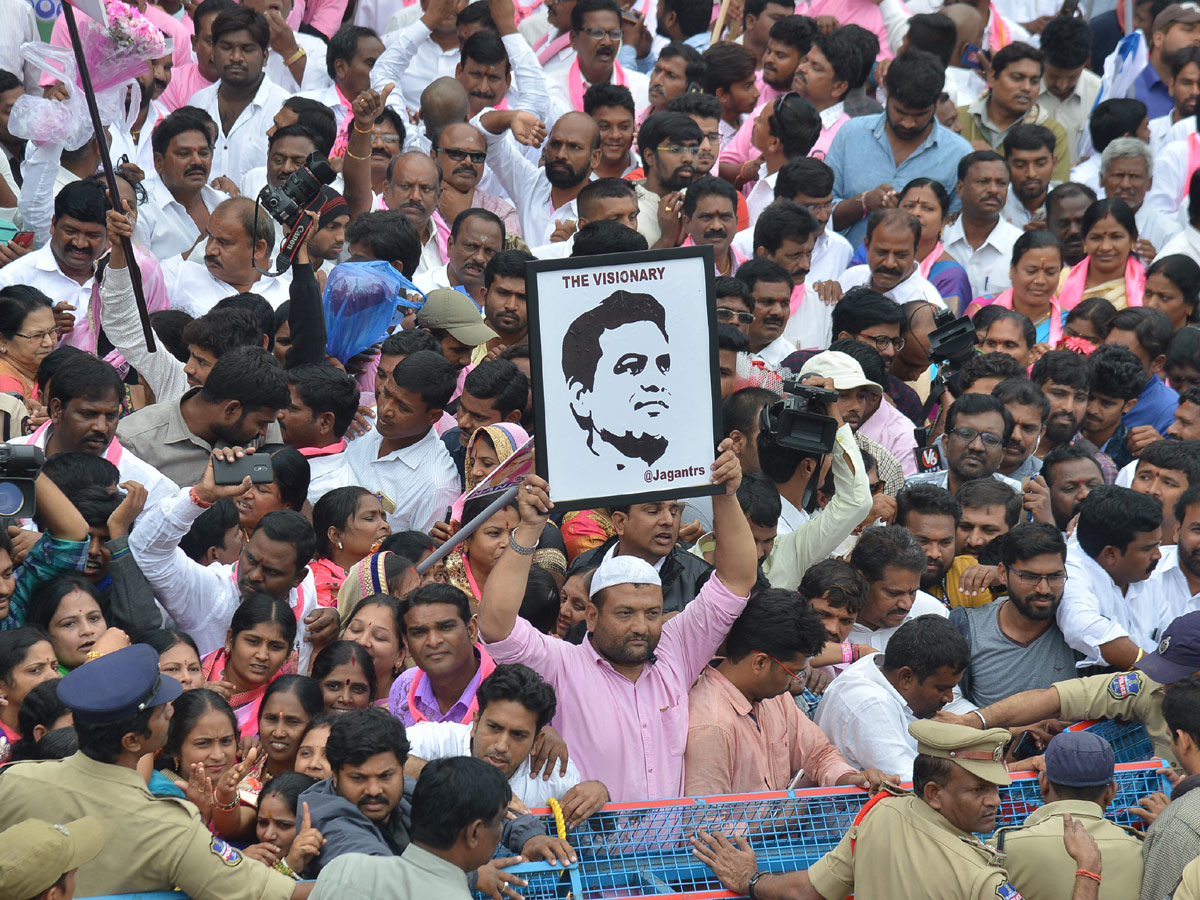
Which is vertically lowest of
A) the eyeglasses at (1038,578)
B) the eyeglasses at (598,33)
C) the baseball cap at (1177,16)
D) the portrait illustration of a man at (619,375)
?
the eyeglasses at (1038,578)

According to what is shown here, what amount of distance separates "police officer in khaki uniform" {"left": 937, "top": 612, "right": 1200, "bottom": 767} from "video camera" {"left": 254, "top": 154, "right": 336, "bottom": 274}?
3782mm

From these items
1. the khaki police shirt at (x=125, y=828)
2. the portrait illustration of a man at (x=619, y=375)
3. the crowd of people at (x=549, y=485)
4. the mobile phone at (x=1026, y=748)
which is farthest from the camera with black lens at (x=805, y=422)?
the khaki police shirt at (x=125, y=828)

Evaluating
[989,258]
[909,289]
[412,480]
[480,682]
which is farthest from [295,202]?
[989,258]

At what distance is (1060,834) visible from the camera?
18.1 ft

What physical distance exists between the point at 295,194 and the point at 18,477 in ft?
8.54

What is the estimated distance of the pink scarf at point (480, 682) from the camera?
6.31m

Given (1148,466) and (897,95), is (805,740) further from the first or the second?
(897,95)

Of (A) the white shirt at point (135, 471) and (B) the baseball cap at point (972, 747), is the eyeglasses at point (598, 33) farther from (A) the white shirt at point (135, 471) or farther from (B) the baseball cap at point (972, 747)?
(B) the baseball cap at point (972, 747)

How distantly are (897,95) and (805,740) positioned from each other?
20.4ft

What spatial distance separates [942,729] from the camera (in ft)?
17.4

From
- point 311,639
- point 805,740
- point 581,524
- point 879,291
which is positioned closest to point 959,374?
point 879,291

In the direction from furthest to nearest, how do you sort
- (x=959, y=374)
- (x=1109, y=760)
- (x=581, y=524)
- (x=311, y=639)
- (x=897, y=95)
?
(x=897, y=95)
(x=959, y=374)
(x=581, y=524)
(x=311, y=639)
(x=1109, y=760)

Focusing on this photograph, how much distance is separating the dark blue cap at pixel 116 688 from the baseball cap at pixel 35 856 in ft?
1.39

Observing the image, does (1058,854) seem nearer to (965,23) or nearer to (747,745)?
(747,745)
